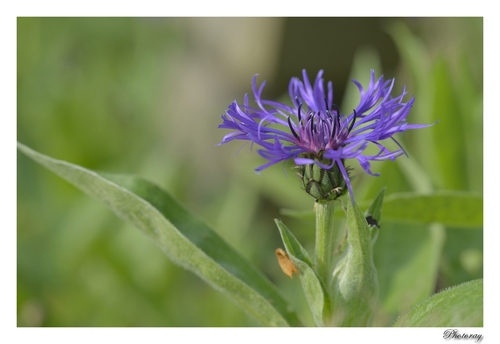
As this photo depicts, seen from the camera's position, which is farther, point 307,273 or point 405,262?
point 405,262

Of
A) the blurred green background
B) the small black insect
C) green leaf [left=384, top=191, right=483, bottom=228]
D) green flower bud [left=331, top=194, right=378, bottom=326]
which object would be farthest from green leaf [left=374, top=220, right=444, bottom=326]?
the small black insect

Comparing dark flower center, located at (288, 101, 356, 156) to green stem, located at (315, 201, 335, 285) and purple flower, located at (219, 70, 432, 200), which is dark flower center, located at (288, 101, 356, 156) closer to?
purple flower, located at (219, 70, 432, 200)

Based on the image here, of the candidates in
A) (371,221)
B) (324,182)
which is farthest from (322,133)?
(371,221)

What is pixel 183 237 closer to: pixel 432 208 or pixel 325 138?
pixel 325 138

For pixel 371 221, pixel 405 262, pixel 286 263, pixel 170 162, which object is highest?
pixel 170 162

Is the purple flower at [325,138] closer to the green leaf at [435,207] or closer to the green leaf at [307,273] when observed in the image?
the green leaf at [307,273]

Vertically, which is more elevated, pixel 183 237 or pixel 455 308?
pixel 183 237
